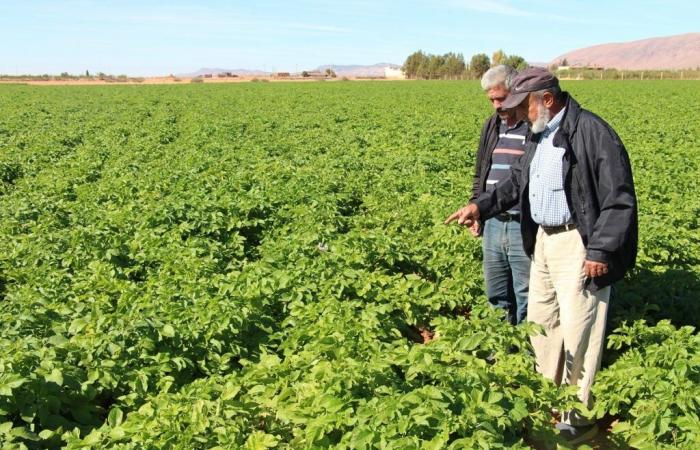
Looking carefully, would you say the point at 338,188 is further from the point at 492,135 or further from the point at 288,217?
the point at 492,135

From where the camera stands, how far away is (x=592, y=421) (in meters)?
4.09

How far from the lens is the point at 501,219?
4559 mm

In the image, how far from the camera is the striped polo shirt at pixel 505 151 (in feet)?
15.0

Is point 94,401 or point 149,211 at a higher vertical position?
point 149,211

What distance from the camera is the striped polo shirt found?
457cm

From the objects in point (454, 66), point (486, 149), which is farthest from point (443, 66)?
point (486, 149)

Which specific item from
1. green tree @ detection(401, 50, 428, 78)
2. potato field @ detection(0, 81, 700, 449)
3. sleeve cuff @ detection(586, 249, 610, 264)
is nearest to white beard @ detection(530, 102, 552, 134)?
sleeve cuff @ detection(586, 249, 610, 264)

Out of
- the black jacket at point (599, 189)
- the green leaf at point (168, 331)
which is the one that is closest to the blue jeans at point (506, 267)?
the black jacket at point (599, 189)

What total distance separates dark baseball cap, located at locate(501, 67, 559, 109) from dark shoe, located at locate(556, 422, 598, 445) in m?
2.15

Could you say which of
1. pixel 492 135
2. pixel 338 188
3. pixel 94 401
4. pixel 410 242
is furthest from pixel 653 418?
pixel 338 188

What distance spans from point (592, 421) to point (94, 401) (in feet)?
11.2

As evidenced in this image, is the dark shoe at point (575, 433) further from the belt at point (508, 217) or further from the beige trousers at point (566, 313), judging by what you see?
the belt at point (508, 217)

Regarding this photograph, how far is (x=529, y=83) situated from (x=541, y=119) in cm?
24

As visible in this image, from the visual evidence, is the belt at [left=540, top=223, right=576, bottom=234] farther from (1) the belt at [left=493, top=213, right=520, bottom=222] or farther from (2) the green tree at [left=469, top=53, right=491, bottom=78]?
(2) the green tree at [left=469, top=53, right=491, bottom=78]
